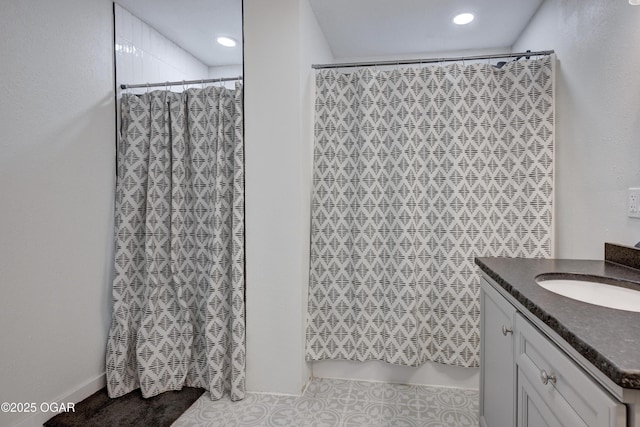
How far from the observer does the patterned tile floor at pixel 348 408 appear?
1.74 metres

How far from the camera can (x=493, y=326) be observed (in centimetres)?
132

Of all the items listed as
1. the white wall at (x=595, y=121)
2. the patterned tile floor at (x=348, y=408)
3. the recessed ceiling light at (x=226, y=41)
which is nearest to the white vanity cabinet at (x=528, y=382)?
the patterned tile floor at (x=348, y=408)

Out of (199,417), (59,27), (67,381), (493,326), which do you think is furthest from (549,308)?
(59,27)

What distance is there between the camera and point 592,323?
72 centimetres

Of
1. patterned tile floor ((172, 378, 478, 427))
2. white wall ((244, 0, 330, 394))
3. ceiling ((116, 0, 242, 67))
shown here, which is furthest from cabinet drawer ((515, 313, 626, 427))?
ceiling ((116, 0, 242, 67))

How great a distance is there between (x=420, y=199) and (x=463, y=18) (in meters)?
1.41

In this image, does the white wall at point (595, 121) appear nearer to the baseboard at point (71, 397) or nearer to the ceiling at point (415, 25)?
the ceiling at point (415, 25)

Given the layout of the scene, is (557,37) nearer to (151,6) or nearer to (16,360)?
(151,6)

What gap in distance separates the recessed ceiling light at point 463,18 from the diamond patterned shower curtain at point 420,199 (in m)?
0.62

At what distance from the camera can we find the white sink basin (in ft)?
3.47

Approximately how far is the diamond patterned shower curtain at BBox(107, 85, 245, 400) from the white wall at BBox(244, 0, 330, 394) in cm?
8

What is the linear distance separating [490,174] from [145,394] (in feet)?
7.97

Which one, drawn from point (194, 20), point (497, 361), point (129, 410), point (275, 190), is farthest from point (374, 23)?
point (129, 410)

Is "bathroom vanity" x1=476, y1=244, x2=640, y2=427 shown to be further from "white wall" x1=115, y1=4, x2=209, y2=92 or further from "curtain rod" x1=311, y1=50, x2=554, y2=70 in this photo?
"white wall" x1=115, y1=4, x2=209, y2=92
